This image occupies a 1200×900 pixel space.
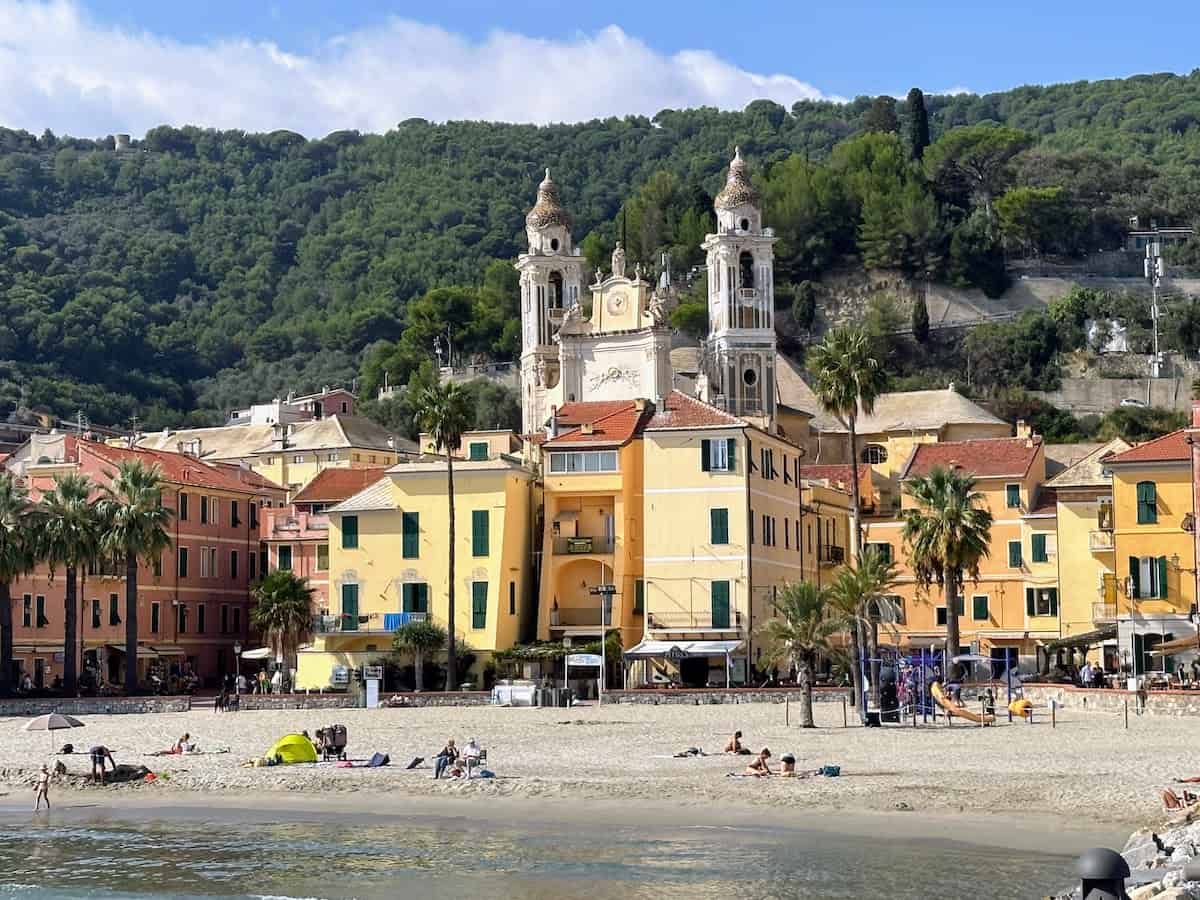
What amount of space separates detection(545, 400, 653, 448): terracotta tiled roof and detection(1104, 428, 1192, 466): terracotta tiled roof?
16848 millimetres

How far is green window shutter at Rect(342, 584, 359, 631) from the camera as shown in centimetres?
7156

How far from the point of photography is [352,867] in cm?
3269

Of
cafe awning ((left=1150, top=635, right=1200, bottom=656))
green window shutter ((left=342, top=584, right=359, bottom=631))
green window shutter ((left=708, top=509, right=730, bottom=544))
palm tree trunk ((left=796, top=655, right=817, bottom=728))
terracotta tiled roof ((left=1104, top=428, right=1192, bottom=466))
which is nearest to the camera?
palm tree trunk ((left=796, top=655, right=817, bottom=728))

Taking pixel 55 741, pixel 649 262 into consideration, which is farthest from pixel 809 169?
pixel 55 741

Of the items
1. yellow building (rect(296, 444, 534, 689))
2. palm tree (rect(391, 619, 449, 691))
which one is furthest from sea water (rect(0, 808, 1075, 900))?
yellow building (rect(296, 444, 534, 689))

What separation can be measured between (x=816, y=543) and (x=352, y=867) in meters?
50.0

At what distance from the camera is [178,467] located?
8375cm

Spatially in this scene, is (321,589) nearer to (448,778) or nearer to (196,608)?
(196,608)

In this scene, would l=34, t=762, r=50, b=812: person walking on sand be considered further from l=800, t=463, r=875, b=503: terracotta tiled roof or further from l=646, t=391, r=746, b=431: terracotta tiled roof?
l=800, t=463, r=875, b=503: terracotta tiled roof

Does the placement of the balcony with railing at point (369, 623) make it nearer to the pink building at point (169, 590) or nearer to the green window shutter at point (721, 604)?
the pink building at point (169, 590)

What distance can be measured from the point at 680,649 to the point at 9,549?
2276 centimetres

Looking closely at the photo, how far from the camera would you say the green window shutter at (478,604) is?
232ft

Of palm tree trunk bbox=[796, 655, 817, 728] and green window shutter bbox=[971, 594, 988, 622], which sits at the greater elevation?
green window shutter bbox=[971, 594, 988, 622]

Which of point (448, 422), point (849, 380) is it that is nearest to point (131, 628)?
point (448, 422)
